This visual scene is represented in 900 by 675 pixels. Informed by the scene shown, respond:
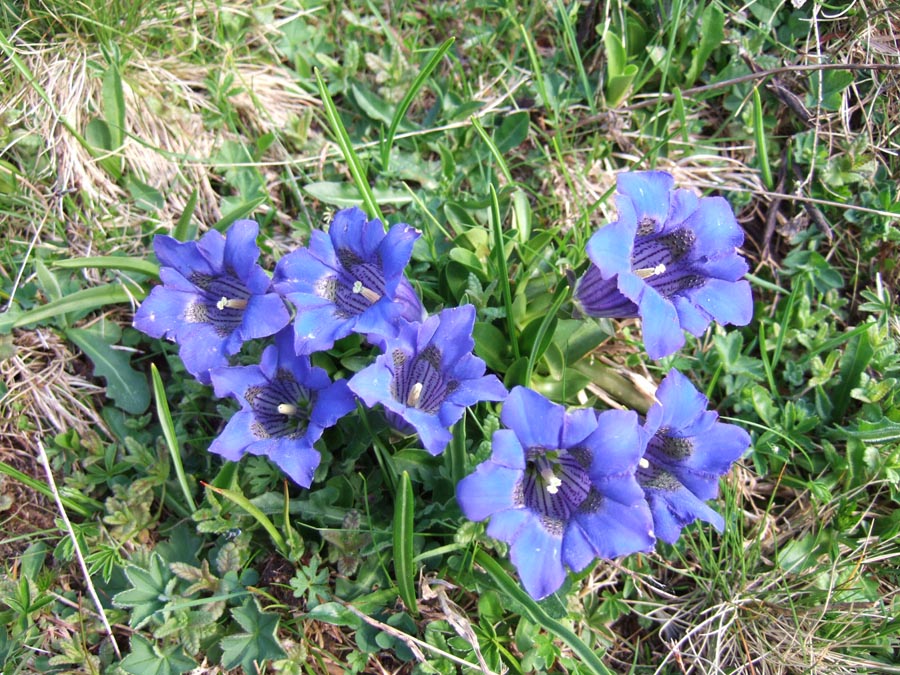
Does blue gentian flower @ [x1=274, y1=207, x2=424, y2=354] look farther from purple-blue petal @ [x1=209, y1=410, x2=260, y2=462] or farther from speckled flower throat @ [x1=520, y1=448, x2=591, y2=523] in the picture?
speckled flower throat @ [x1=520, y1=448, x2=591, y2=523]

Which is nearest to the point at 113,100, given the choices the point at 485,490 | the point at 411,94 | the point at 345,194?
the point at 345,194

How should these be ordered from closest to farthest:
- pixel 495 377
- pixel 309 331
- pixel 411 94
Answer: pixel 495 377 → pixel 309 331 → pixel 411 94

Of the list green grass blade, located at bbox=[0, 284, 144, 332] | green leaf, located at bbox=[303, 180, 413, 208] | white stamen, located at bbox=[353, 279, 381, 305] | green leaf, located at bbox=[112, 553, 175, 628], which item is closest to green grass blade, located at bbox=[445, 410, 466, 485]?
white stamen, located at bbox=[353, 279, 381, 305]

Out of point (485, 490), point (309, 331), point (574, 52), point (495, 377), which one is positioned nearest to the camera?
point (485, 490)

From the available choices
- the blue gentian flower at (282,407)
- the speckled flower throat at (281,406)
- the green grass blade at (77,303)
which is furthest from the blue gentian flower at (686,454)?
the green grass blade at (77,303)

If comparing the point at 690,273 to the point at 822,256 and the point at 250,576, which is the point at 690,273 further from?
the point at 250,576

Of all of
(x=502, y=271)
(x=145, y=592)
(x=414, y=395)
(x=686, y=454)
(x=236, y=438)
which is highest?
(x=502, y=271)

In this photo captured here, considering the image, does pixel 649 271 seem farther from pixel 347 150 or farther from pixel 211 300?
pixel 211 300
